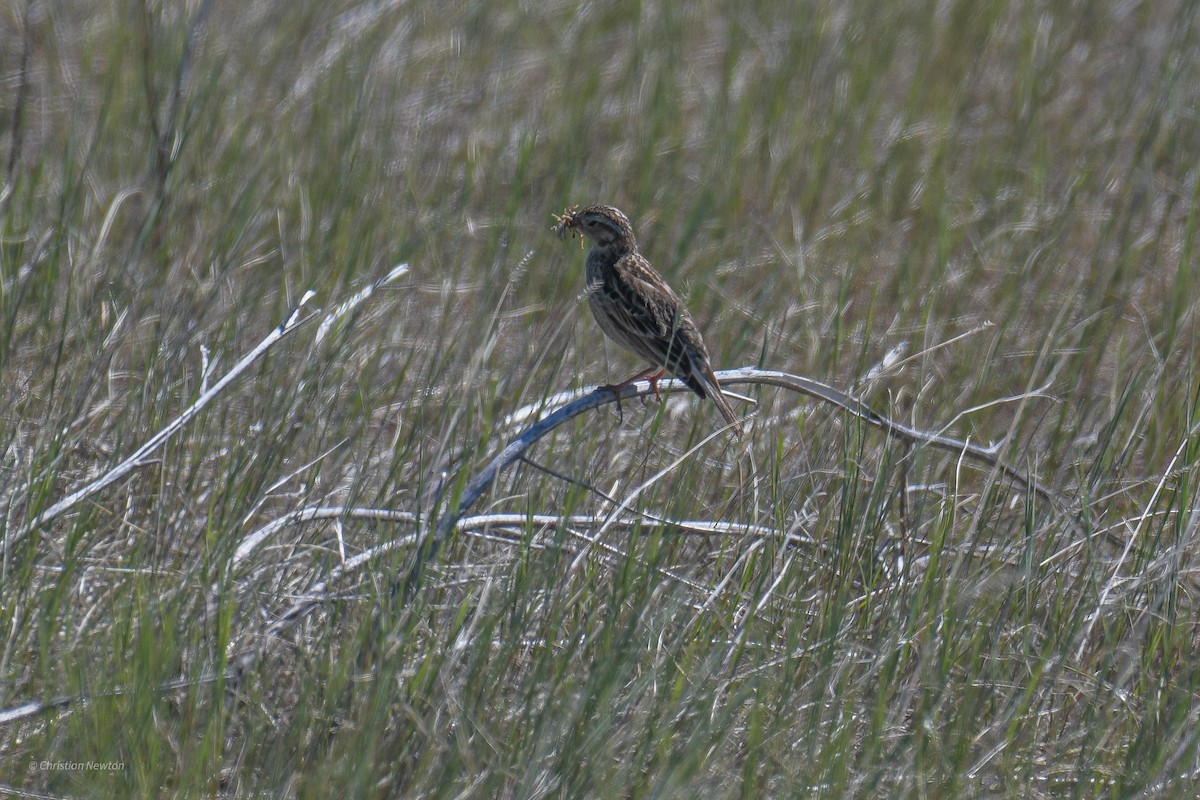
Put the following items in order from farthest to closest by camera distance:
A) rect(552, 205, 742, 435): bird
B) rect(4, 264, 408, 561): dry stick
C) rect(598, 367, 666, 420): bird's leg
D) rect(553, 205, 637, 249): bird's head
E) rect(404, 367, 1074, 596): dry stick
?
rect(553, 205, 637, 249): bird's head, rect(552, 205, 742, 435): bird, rect(598, 367, 666, 420): bird's leg, rect(4, 264, 408, 561): dry stick, rect(404, 367, 1074, 596): dry stick

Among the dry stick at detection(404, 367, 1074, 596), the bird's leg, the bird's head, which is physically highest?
the bird's head

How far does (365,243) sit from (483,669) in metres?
3.27

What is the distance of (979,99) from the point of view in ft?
28.7

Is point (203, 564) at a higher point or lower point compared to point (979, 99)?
lower

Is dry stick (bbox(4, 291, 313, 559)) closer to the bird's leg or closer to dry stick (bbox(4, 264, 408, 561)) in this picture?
dry stick (bbox(4, 264, 408, 561))

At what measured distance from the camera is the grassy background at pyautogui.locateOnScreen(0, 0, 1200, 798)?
11.2 ft

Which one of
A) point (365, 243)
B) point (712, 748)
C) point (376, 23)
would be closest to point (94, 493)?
point (712, 748)

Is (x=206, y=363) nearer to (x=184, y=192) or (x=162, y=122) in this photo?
(x=184, y=192)

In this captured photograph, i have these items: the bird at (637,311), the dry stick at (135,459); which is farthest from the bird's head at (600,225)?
the dry stick at (135,459)

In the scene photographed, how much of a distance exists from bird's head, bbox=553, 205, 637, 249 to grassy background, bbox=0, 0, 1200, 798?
363mm

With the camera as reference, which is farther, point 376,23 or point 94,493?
point 376,23

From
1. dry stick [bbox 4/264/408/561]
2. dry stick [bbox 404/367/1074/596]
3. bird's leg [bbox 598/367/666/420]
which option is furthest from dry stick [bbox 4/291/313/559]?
bird's leg [bbox 598/367/666/420]

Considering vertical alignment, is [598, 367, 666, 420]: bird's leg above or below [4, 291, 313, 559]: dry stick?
below

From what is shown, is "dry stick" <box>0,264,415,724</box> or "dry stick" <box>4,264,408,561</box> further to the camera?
"dry stick" <box>4,264,408,561</box>
